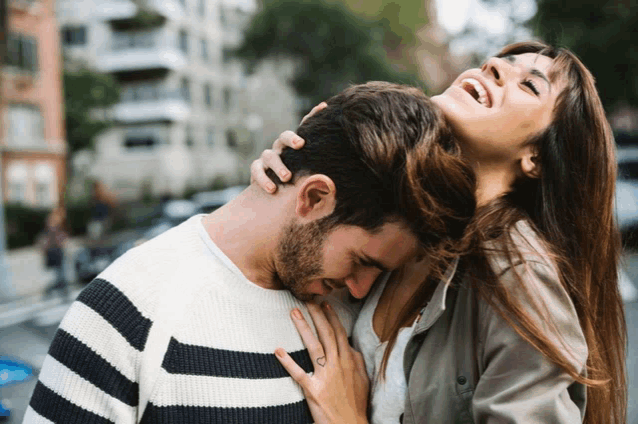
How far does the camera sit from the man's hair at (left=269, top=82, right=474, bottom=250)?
1.51m

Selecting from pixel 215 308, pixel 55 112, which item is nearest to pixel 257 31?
pixel 55 112

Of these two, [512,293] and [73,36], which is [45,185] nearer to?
[73,36]

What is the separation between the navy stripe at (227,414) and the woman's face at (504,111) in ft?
2.83

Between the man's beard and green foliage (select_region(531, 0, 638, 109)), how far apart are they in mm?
15417

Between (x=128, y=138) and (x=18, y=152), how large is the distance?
11.9 metres

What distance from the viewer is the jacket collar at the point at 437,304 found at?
161 cm

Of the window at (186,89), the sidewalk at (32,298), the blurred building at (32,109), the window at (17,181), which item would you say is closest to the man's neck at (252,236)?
the sidewalk at (32,298)

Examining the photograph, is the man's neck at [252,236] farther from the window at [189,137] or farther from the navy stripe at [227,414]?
the window at [189,137]

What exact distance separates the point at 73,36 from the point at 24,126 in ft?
44.0

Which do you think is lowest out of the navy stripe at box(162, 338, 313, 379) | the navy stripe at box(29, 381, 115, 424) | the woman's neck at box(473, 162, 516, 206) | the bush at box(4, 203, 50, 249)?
the bush at box(4, 203, 50, 249)

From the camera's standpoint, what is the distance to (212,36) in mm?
39125

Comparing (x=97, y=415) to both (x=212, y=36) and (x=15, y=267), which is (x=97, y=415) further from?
(x=212, y=36)

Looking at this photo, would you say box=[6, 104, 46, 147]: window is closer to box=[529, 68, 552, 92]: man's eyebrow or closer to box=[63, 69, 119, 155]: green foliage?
box=[63, 69, 119, 155]: green foliage

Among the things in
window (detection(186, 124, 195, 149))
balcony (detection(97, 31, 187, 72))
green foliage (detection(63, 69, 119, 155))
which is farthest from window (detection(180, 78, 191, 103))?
green foliage (detection(63, 69, 119, 155))
